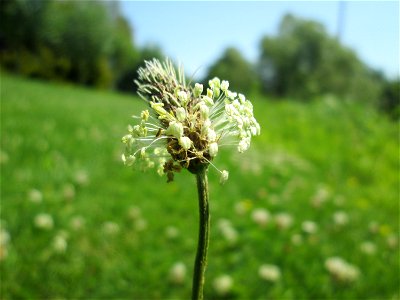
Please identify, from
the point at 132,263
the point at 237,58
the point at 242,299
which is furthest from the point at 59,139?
the point at 237,58

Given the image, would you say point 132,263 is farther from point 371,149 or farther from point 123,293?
point 371,149

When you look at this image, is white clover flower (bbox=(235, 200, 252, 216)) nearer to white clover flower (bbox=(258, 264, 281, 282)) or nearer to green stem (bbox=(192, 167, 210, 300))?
white clover flower (bbox=(258, 264, 281, 282))

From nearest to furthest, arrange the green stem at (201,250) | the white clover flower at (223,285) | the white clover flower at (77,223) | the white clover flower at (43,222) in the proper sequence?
1. the green stem at (201,250)
2. the white clover flower at (223,285)
3. the white clover flower at (43,222)
4. the white clover flower at (77,223)

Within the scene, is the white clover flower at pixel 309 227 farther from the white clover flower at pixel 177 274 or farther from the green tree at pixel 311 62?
the green tree at pixel 311 62

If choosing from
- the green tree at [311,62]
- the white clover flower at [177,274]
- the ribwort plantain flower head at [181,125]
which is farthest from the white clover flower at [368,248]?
the green tree at [311,62]

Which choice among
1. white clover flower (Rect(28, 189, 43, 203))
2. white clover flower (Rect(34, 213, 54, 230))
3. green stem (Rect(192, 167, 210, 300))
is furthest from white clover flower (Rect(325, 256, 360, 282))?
green stem (Rect(192, 167, 210, 300))

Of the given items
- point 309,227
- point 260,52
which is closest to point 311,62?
point 260,52
